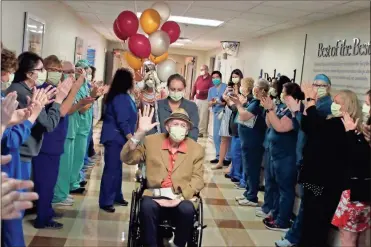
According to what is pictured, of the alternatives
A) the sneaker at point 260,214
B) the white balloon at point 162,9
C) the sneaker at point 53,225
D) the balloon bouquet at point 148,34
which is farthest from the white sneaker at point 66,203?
the white balloon at point 162,9

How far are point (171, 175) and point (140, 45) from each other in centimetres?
135

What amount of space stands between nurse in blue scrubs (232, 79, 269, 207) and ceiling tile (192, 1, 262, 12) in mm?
550

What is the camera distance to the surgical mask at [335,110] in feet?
1.73

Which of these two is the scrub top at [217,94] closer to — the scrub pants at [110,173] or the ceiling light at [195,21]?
the ceiling light at [195,21]

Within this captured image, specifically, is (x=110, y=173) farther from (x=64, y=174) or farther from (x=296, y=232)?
(x=296, y=232)

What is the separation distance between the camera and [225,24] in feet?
12.7

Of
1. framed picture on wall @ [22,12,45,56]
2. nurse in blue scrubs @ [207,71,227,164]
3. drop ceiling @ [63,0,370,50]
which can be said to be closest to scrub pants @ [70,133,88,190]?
framed picture on wall @ [22,12,45,56]

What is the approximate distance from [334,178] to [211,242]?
5.32ft

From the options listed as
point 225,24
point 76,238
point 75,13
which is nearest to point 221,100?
point 225,24

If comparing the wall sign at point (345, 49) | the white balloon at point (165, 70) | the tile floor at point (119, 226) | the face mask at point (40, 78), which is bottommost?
the tile floor at point (119, 226)

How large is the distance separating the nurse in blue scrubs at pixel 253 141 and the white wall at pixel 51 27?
157 cm

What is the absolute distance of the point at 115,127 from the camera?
242 centimetres

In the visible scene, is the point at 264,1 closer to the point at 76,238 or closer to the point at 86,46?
the point at 76,238

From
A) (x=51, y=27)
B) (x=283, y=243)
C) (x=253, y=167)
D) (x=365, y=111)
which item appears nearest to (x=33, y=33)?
(x=51, y=27)
